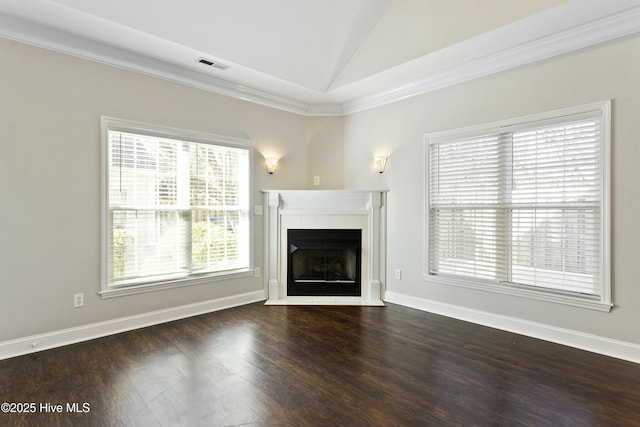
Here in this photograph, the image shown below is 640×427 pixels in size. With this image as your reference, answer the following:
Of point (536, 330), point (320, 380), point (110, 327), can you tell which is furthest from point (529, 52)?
point (110, 327)

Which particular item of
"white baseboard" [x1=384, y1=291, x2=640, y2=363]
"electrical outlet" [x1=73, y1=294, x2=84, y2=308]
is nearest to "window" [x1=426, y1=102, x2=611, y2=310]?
"white baseboard" [x1=384, y1=291, x2=640, y2=363]

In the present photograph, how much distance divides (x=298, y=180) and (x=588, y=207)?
3456mm

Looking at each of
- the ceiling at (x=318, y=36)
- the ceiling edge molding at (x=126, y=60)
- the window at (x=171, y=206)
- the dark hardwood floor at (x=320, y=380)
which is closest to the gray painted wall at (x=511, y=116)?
the ceiling at (x=318, y=36)

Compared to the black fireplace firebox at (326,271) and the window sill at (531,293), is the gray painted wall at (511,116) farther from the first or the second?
the black fireplace firebox at (326,271)

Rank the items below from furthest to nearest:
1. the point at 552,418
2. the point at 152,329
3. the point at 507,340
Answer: the point at 152,329 → the point at 507,340 → the point at 552,418

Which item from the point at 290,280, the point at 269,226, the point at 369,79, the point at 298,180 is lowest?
the point at 290,280

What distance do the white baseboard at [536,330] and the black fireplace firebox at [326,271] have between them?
29.3 inches

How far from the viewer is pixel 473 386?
7.55ft

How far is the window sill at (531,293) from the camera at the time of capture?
9.29 ft

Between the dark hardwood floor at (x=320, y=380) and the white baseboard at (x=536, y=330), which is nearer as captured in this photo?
the dark hardwood floor at (x=320, y=380)

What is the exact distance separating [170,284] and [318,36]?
3.32 m

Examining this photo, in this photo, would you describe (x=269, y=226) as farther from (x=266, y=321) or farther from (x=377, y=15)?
(x=377, y=15)

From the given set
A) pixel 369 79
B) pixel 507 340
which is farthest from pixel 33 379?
pixel 369 79

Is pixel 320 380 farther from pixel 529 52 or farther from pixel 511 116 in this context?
pixel 529 52
